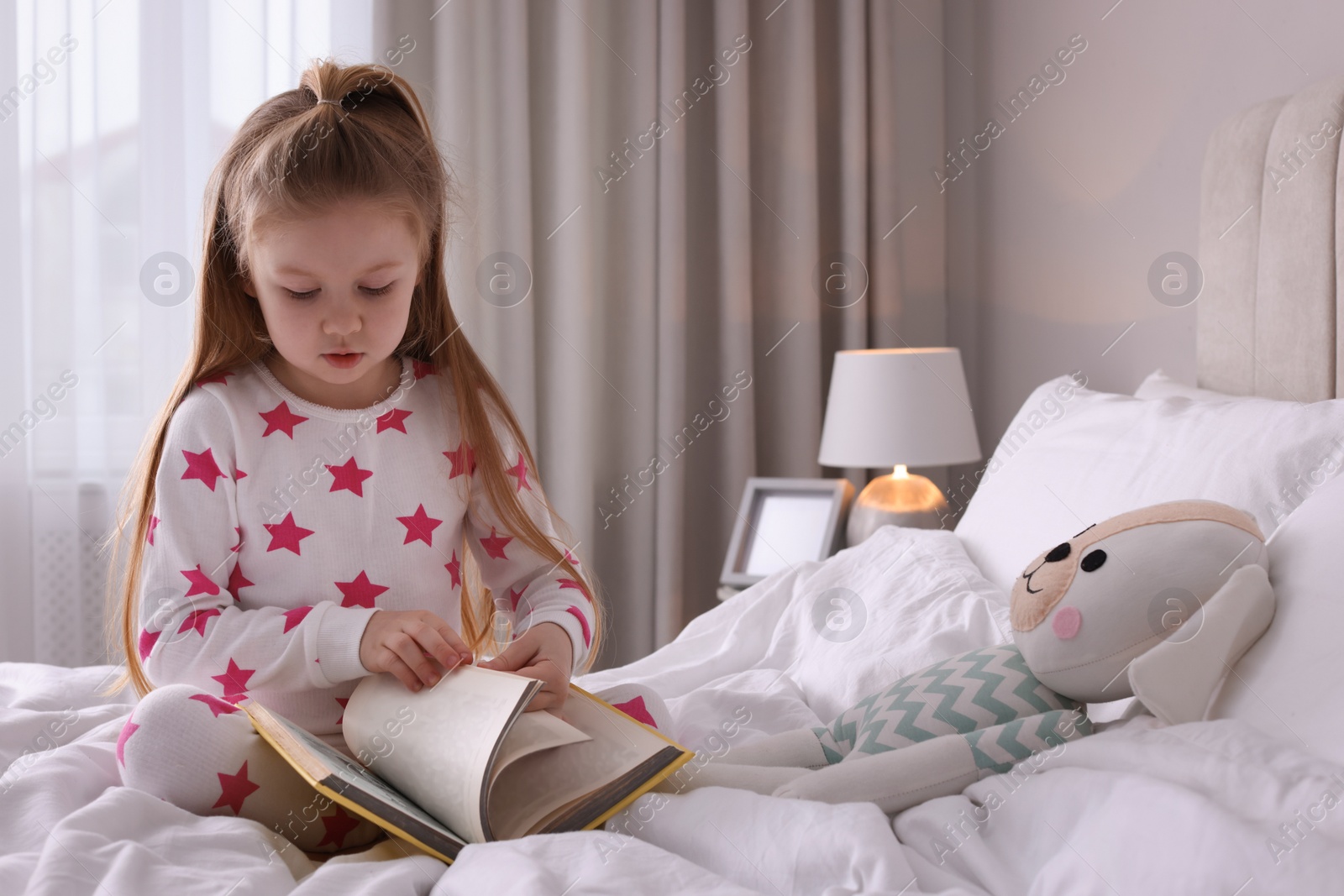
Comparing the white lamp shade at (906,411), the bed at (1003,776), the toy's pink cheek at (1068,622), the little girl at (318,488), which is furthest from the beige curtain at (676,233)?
the toy's pink cheek at (1068,622)

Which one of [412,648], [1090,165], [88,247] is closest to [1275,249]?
[1090,165]

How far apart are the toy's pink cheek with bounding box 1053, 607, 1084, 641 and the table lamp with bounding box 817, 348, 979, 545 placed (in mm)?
1197

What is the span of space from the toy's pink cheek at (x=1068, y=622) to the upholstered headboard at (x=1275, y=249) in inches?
25.8

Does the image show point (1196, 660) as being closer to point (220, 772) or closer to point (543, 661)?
point (543, 661)

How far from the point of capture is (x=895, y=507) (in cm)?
208

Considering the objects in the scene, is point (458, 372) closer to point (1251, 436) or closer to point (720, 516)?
point (1251, 436)

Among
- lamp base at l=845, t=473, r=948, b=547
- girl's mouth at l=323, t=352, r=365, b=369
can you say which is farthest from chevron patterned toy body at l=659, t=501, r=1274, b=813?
lamp base at l=845, t=473, r=948, b=547

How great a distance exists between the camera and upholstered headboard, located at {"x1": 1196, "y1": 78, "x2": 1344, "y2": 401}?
1.29m

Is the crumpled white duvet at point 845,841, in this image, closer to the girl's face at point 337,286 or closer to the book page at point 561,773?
→ the book page at point 561,773

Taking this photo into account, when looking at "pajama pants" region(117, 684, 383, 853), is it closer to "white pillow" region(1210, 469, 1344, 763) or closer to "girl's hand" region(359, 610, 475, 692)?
"girl's hand" region(359, 610, 475, 692)

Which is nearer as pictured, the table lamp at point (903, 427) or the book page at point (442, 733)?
the book page at point (442, 733)

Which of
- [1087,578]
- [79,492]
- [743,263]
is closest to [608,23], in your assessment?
[743,263]

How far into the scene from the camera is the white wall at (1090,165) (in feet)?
5.46

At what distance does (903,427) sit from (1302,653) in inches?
51.7
